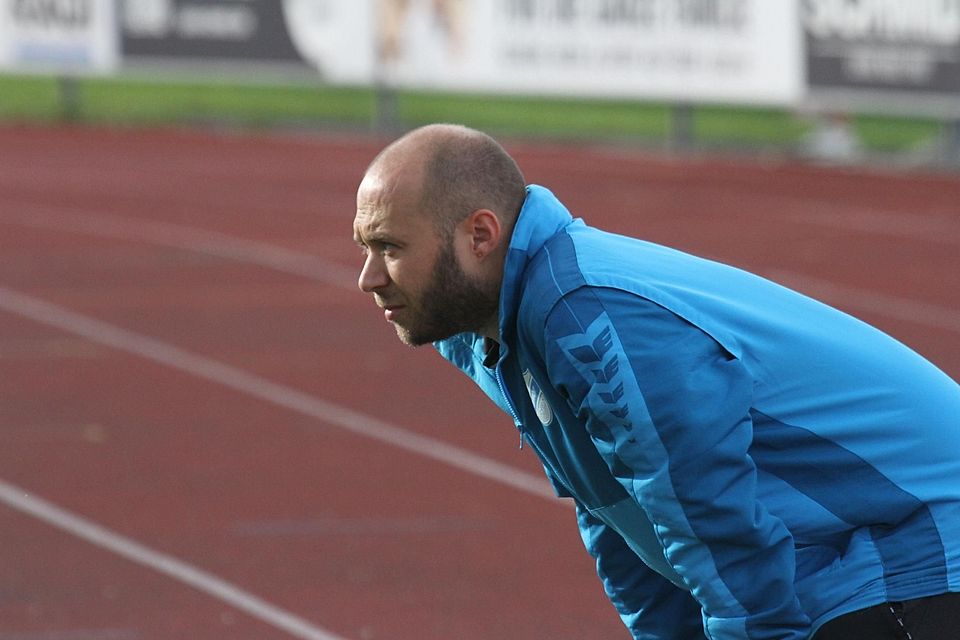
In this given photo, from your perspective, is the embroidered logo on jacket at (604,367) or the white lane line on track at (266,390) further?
the white lane line on track at (266,390)

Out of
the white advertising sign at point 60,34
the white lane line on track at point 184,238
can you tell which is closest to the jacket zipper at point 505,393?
the white lane line on track at point 184,238

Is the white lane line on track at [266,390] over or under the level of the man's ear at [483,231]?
under

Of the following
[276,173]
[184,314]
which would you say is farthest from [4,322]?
[276,173]

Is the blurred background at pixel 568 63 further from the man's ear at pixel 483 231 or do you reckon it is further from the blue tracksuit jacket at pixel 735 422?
the man's ear at pixel 483 231

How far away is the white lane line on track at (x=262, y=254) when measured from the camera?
452 inches

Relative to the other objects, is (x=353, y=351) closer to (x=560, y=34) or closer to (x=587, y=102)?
(x=560, y=34)

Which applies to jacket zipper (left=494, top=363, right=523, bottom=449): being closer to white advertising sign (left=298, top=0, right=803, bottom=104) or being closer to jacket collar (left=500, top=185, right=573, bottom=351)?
jacket collar (left=500, top=185, right=573, bottom=351)

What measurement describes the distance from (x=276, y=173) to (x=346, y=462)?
11364mm

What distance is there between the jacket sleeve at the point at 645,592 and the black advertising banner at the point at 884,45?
16728 millimetres

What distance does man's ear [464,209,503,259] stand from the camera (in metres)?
2.55

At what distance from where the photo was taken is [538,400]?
2598 millimetres

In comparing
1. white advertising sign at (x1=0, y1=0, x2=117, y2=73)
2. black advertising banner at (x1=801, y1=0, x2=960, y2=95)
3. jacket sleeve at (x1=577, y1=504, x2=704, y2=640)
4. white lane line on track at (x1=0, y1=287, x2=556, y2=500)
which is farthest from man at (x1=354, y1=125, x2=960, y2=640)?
white advertising sign at (x1=0, y1=0, x2=117, y2=73)

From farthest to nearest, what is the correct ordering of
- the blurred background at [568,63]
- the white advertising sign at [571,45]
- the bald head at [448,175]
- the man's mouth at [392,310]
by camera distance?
the white advertising sign at [571,45], the blurred background at [568,63], the man's mouth at [392,310], the bald head at [448,175]

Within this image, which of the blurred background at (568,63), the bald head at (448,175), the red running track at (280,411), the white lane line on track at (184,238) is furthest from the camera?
the blurred background at (568,63)
